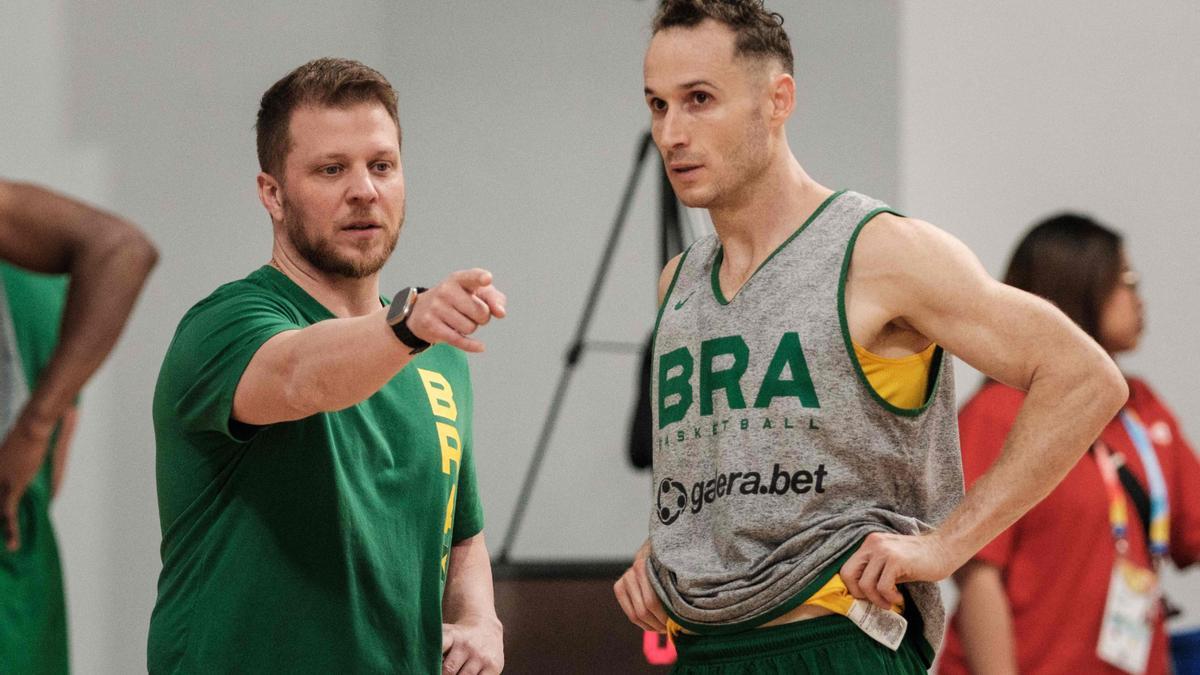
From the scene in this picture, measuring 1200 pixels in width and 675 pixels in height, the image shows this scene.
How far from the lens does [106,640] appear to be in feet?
9.62

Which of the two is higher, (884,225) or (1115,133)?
(884,225)

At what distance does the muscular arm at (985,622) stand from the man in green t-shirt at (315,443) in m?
1.32

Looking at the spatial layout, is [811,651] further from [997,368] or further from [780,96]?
[780,96]

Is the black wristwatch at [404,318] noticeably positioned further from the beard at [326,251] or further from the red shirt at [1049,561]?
the red shirt at [1049,561]

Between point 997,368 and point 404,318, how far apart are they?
29.5 inches

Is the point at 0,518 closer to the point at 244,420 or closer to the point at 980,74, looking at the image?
the point at 244,420

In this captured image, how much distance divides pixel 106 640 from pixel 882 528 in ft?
6.15

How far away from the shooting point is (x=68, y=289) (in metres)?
2.73

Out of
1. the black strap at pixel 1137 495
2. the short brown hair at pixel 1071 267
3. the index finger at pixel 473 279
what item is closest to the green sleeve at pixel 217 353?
the index finger at pixel 473 279

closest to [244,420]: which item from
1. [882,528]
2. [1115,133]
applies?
[882,528]

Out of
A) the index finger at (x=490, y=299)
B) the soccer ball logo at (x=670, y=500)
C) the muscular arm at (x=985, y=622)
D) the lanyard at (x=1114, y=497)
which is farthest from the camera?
the lanyard at (x=1114, y=497)

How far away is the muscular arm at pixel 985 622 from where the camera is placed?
116 inches

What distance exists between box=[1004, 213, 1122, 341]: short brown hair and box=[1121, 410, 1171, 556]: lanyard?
0.79ft

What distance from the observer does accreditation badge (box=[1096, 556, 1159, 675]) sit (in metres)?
3.03
